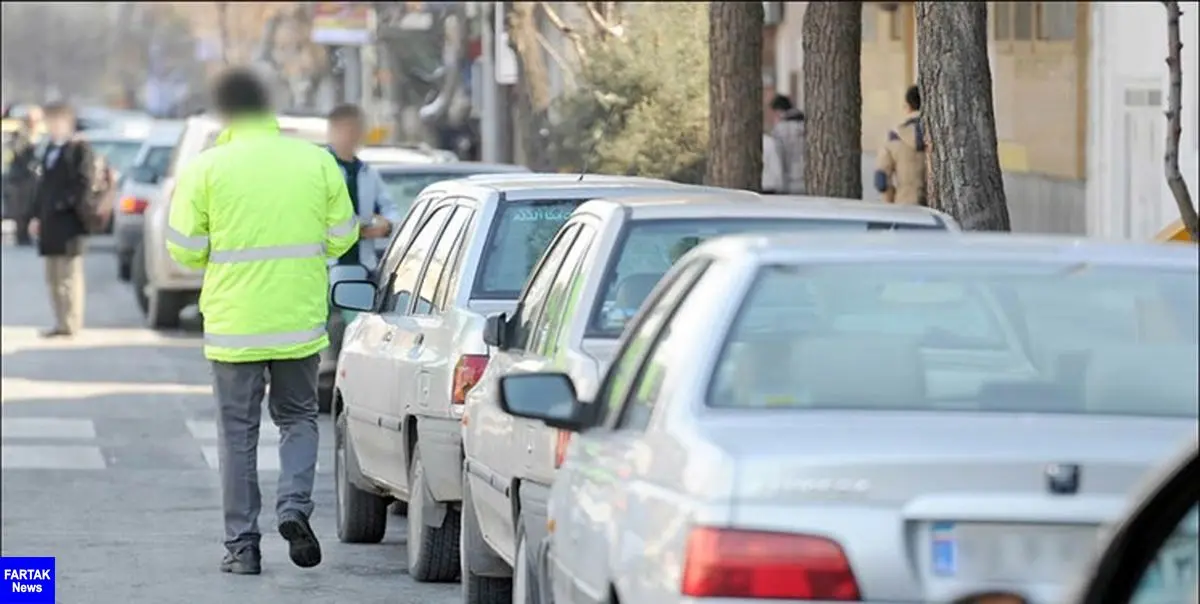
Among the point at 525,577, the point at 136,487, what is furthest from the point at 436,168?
the point at 525,577

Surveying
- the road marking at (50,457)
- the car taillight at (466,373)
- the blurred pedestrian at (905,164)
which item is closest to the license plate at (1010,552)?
the car taillight at (466,373)

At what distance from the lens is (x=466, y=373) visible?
376 inches

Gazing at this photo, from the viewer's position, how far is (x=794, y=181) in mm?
24594

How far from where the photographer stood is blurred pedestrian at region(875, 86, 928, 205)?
20.6 meters

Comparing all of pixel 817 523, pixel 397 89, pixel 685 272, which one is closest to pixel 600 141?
pixel 685 272

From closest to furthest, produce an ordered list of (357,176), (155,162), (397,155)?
1. (357,176)
2. (397,155)
3. (155,162)

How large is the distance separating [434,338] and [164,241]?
1410cm

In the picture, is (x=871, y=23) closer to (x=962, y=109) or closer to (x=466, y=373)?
(x=962, y=109)

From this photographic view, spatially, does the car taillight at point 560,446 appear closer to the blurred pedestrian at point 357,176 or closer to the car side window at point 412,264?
the car side window at point 412,264

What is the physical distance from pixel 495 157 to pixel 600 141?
14.3 m

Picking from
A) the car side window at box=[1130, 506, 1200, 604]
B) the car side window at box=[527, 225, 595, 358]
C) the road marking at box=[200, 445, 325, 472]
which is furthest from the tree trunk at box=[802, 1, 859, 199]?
the car side window at box=[1130, 506, 1200, 604]

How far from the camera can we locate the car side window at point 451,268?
33.7 ft

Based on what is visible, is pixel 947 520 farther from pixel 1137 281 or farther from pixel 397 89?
pixel 397 89

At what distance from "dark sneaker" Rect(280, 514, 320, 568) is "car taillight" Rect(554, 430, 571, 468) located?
2976 millimetres
